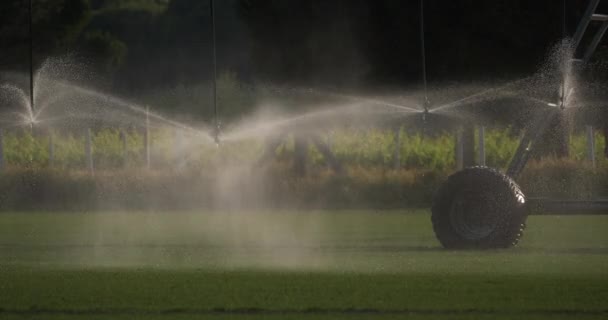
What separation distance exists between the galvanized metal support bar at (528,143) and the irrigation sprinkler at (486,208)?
577mm

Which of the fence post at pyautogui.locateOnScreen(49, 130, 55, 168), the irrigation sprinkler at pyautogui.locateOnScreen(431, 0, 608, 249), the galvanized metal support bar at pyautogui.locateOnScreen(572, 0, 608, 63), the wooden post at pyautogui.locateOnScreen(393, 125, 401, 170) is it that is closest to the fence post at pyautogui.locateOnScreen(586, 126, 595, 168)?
the wooden post at pyautogui.locateOnScreen(393, 125, 401, 170)

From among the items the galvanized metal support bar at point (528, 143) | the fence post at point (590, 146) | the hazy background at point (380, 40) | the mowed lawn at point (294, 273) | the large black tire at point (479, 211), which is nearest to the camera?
the mowed lawn at point (294, 273)

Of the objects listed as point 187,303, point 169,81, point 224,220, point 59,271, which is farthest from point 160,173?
point 169,81

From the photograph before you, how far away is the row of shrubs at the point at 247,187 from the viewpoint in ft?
90.9

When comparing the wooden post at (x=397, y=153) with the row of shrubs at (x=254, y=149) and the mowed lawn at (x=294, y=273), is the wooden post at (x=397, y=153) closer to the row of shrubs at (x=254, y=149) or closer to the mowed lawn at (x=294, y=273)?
the row of shrubs at (x=254, y=149)

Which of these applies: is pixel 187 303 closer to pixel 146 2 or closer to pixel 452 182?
pixel 452 182

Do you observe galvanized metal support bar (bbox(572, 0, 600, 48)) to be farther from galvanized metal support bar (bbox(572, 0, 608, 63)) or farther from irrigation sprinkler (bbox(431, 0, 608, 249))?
irrigation sprinkler (bbox(431, 0, 608, 249))

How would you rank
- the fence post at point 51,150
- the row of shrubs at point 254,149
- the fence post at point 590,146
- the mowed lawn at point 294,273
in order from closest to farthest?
the mowed lawn at point 294,273
the fence post at point 590,146
the row of shrubs at point 254,149
the fence post at point 51,150

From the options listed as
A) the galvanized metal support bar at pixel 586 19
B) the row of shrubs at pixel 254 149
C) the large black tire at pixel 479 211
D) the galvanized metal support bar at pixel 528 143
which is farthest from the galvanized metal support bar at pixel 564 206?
the row of shrubs at pixel 254 149

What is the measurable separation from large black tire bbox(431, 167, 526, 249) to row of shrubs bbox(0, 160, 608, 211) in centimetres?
974

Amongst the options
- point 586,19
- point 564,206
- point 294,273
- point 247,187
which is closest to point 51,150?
point 247,187

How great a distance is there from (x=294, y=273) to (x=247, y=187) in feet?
47.9

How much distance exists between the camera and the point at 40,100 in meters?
30.3

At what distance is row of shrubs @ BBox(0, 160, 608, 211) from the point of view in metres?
27.7
